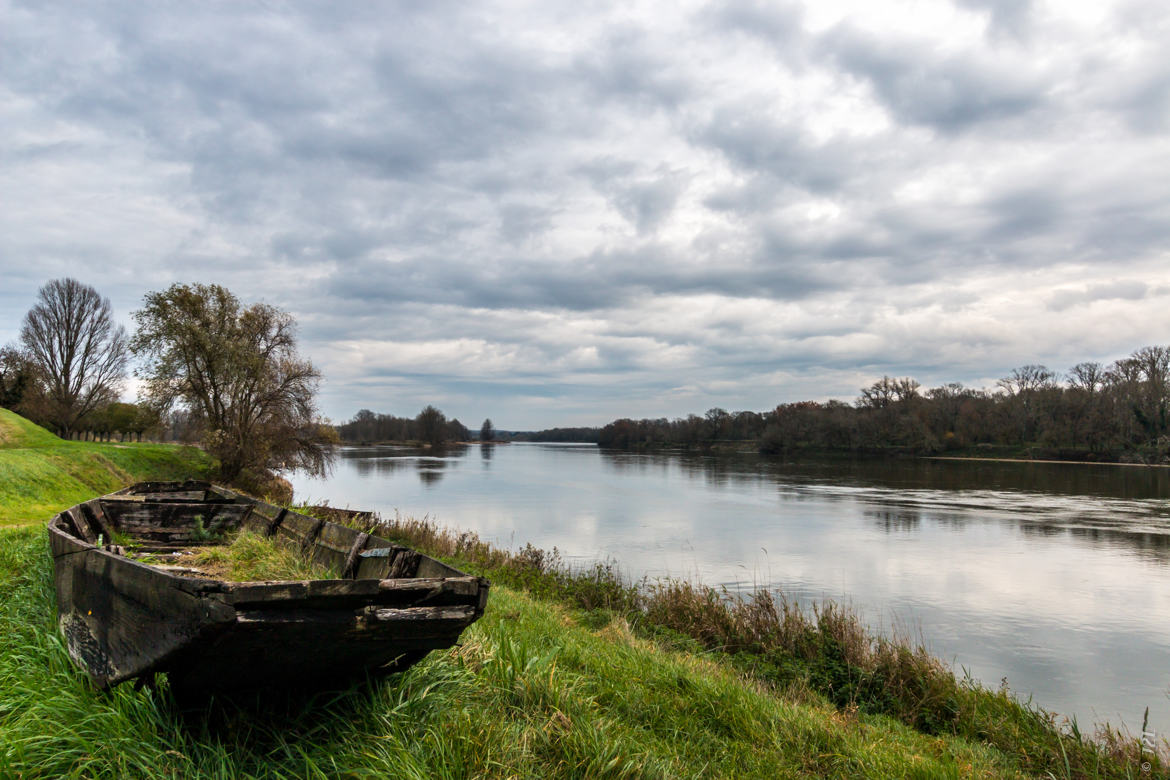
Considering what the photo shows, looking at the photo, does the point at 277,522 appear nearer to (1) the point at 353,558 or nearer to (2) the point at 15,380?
(1) the point at 353,558

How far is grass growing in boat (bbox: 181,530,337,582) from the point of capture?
4.47 meters

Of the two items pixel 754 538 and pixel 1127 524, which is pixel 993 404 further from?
pixel 754 538

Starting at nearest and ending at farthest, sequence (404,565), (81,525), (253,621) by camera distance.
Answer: (253,621)
(404,565)
(81,525)

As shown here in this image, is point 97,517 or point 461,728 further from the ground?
point 97,517

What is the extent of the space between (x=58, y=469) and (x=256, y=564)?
2174 cm

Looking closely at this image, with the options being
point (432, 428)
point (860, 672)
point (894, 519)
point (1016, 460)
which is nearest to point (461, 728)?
point (860, 672)

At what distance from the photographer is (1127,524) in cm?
2394

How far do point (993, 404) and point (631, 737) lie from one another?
8773 cm

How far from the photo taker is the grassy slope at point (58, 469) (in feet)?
49.0

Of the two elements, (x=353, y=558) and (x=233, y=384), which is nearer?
(x=353, y=558)

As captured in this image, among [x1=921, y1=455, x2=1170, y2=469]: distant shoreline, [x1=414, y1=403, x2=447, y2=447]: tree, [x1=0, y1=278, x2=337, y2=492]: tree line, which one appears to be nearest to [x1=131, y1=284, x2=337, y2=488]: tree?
[x1=0, y1=278, x2=337, y2=492]: tree line

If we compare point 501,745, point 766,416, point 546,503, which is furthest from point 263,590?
point 766,416

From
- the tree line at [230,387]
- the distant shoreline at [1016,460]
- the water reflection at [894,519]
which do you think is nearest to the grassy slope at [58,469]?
the tree line at [230,387]

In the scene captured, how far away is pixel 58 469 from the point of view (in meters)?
21.0
